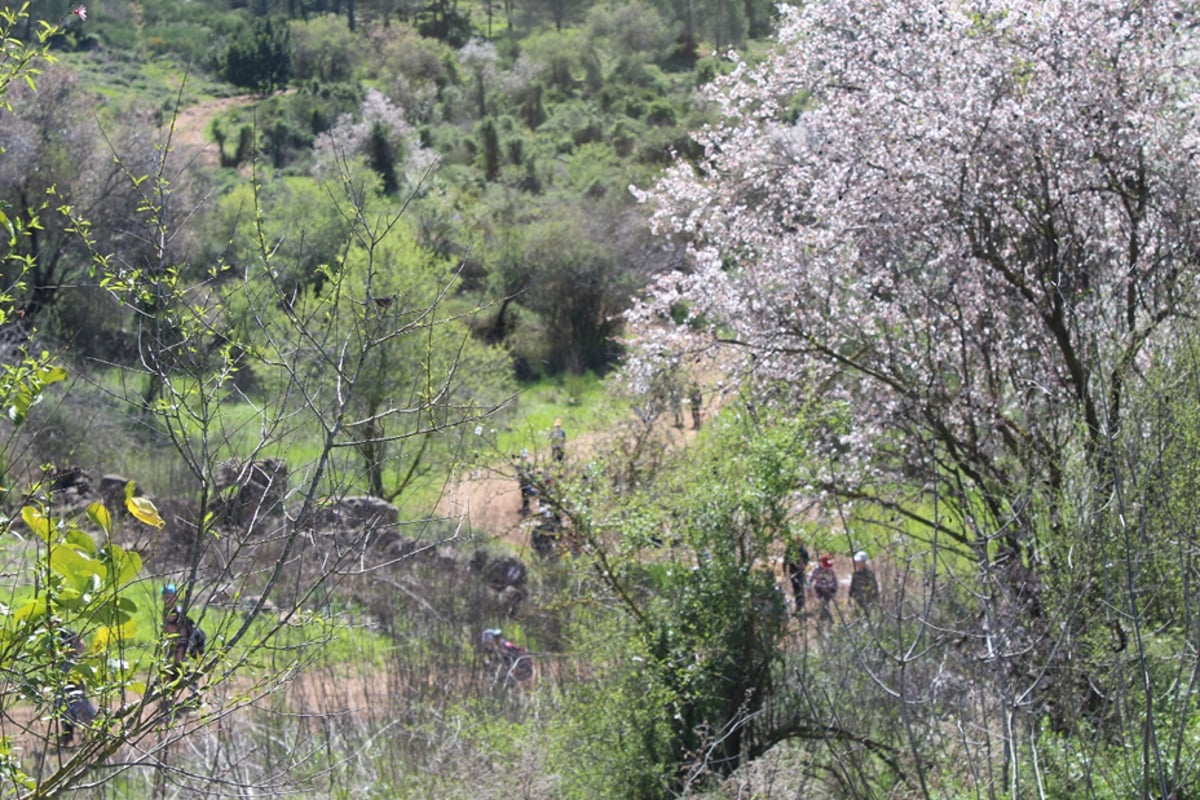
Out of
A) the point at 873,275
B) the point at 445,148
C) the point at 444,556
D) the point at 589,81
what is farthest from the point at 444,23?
the point at 873,275

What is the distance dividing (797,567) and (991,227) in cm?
299

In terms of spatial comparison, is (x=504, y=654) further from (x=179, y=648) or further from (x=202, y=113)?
(x=202, y=113)

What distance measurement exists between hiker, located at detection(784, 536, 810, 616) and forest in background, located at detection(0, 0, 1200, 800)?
0.44 ft

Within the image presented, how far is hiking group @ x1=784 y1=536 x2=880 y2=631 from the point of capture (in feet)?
29.6

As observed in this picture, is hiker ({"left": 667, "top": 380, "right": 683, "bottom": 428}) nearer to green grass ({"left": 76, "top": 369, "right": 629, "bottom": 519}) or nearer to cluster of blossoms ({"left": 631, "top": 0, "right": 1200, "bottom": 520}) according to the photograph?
green grass ({"left": 76, "top": 369, "right": 629, "bottom": 519})

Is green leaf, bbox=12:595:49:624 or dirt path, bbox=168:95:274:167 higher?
dirt path, bbox=168:95:274:167

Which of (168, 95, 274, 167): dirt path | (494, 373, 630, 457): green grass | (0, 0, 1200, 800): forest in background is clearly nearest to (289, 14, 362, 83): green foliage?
(168, 95, 274, 167): dirt path

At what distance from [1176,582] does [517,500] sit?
17156 millimetres

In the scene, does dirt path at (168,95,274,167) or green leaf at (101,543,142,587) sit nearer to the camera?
green leaf at (101,543,142,587)

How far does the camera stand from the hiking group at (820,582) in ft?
29.6

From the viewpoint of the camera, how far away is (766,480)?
8695mm

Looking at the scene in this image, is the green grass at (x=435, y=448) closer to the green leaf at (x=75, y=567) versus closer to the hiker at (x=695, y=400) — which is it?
the green leaf at (x=75, y=567)

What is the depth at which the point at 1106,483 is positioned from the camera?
641 centimetres

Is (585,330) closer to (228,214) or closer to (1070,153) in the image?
(228,214)
